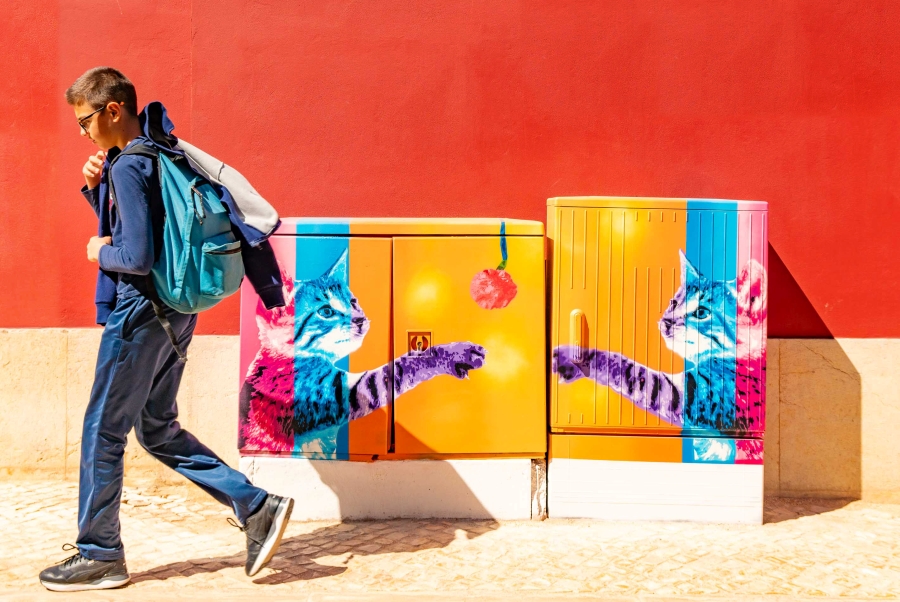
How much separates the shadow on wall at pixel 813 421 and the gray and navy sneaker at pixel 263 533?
3.01 metres

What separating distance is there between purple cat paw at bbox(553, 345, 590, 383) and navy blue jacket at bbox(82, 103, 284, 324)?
5.06ft

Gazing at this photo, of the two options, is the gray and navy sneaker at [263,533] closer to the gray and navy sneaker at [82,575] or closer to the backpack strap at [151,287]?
the gray and navy sneaker at [82,575]

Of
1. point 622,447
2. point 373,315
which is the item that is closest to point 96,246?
point 373,315

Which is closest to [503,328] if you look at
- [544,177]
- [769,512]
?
[544,177]

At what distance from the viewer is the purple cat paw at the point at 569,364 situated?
4.25 m

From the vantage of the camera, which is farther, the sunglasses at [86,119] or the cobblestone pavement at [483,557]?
the cobblestone pavement at [483,557]

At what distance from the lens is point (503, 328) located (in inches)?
167

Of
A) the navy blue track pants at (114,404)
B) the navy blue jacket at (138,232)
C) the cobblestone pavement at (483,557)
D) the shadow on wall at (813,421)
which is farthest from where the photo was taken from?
the shadow on wall at (813,421)

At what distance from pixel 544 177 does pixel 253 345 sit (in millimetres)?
2044

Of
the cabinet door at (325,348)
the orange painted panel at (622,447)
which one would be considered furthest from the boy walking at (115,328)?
the orange painted panel at (622,447)

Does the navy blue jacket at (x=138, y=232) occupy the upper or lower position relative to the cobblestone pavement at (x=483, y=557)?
upper

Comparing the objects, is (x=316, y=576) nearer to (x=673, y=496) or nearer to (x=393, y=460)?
(x=393, y=460)

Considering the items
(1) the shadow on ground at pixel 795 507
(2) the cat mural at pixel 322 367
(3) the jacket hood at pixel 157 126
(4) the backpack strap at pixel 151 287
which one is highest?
(3) the jacket hood at pixel 157 126

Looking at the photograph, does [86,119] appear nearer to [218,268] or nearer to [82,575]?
[218,268]
